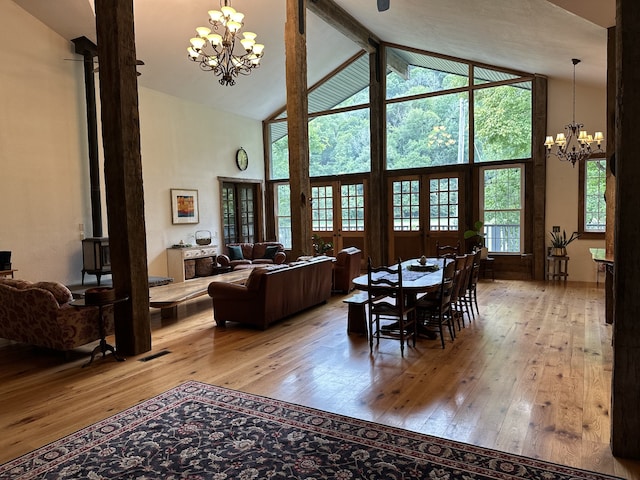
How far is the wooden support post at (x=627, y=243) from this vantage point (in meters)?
2.36

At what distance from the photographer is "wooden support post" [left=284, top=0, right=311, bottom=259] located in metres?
7.11

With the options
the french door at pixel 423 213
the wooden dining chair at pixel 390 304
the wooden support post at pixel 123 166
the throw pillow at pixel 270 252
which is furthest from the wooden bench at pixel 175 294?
the french door at pixel 423 213

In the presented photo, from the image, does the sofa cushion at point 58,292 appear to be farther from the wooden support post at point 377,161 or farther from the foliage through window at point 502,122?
the foliage through window at point 502,122

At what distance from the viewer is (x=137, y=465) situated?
2.51 m

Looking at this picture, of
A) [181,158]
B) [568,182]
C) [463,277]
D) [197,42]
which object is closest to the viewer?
[463,277]

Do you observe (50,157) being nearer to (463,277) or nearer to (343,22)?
(343,22)

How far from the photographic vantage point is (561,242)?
331 inches

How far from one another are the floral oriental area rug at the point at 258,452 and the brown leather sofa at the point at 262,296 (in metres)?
2.22

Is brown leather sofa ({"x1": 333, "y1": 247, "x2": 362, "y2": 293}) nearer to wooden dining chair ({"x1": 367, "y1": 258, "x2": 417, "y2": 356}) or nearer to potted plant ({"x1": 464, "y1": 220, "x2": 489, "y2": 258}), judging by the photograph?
potted plant ({"x1": 464, "y1": 220, "x2": 489, "y2": 258})

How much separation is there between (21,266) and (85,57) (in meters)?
3.68

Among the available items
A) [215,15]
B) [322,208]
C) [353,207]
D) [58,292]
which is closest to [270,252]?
[322,208]

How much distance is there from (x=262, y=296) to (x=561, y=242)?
20.5 feet

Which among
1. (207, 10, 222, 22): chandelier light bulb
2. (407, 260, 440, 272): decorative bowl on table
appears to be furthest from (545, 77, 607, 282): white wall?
(207, 10, 222, 22): chandelier light bulb

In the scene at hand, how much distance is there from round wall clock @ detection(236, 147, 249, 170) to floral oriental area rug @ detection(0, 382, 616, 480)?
834 centimetres
